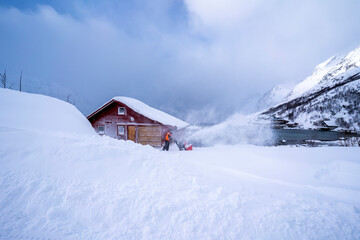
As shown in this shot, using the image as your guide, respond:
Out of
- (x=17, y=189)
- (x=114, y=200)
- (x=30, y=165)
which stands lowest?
(x=114, y=200)

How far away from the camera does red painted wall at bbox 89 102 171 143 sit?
17.7 meters

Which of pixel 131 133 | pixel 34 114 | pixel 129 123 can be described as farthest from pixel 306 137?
pixel 34 114

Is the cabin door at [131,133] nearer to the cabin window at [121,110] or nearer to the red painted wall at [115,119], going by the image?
the red painted wall at [115,119]

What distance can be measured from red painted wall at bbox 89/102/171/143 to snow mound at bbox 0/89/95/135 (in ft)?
29.9

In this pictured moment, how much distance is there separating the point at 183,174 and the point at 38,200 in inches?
109

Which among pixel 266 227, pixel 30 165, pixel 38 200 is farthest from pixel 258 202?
pixel 30 165

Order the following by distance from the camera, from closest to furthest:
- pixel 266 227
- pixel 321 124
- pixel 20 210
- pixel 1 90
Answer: pixel 266 227, pixel 20 210, pixel 1 90, pixel 321 124

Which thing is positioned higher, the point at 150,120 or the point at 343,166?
the point at 150,120

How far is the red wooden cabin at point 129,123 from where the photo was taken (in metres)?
17.4

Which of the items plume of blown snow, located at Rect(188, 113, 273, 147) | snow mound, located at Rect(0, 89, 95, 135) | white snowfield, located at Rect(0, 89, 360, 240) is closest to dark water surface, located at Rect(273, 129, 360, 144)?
plume of blown snow, located at Rect(188, 113, 273, 147)

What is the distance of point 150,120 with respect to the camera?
17500 millimetres

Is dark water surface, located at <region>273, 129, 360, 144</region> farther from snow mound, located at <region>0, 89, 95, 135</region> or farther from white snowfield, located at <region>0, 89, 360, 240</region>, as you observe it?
snow mound, located at <region>0, 89, 95, 135</region>

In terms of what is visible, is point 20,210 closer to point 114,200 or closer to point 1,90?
point 114,200

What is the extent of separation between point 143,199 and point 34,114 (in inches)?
289
